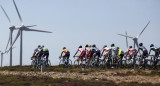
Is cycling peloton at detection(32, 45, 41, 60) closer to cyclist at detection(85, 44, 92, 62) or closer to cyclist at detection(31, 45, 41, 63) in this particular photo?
cyclist at detection(31, 45, 41, 63)

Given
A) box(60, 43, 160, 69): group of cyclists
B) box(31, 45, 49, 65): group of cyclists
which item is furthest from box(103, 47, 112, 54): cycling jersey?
box(31, 45, 49, 65): group of cyclists

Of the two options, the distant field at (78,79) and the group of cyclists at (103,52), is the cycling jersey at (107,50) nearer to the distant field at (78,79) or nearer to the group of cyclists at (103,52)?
the group of cyclists at (103,52)

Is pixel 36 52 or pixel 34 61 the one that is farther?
pixel 34 61

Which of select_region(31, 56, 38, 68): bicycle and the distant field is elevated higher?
select_region(31, 56, 38, 68): bicycle

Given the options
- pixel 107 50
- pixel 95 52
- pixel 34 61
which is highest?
pixel 107 50

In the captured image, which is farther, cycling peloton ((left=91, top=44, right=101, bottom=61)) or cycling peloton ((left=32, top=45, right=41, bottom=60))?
cycling peloton ((left=32, top=45, right=41, bottom=60))

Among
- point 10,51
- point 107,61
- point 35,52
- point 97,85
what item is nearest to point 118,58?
point 107,61

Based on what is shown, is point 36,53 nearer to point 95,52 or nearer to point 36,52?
point 36,52

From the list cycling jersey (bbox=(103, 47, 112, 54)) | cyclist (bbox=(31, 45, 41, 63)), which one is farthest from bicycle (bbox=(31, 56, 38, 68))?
cycling jersey (bbox=(103, 47, 112, 54))

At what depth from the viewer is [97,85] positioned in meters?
15.1

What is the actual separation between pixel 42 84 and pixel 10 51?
113 feet

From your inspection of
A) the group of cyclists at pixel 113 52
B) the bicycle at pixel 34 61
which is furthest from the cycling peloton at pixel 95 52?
the bicycle at pixel 34 61

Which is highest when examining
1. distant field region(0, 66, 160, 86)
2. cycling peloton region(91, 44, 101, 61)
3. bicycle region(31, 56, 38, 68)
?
cycling peloton region(91, 44, 101, 61)

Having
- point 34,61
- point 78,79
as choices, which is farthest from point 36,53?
point 78,79
